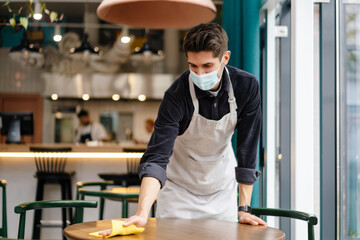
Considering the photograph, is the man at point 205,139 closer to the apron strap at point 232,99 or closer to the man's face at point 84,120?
the apron strap at point 232,99

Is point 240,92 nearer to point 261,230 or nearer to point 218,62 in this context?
point 218,62

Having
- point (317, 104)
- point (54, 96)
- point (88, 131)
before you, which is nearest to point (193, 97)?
point (317, 104)

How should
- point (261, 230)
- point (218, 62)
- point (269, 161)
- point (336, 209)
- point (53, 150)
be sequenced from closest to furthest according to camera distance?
1. point (261, 230)
2. point (218, 62)
3. point (336, 209)
4. point (269, 161)
5. point (53, 150)

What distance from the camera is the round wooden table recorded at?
1.73 m

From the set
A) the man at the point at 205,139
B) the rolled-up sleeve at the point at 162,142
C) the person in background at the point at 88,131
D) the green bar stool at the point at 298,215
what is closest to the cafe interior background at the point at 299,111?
the green bar stool at the point at 298,215

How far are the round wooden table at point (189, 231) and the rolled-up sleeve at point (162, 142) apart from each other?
184 mm

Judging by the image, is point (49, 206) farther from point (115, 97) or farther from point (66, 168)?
point (115, 97)

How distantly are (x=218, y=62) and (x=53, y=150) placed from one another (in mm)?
3518

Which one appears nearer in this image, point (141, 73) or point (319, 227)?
point (319, 227)

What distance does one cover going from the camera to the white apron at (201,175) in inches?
89.4

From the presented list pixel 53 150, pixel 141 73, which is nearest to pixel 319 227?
pixel 53 150

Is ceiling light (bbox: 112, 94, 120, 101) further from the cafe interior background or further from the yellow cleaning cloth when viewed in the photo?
the yellow cleaning cloth

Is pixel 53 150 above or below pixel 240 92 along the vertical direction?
below

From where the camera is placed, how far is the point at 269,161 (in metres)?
3.93
